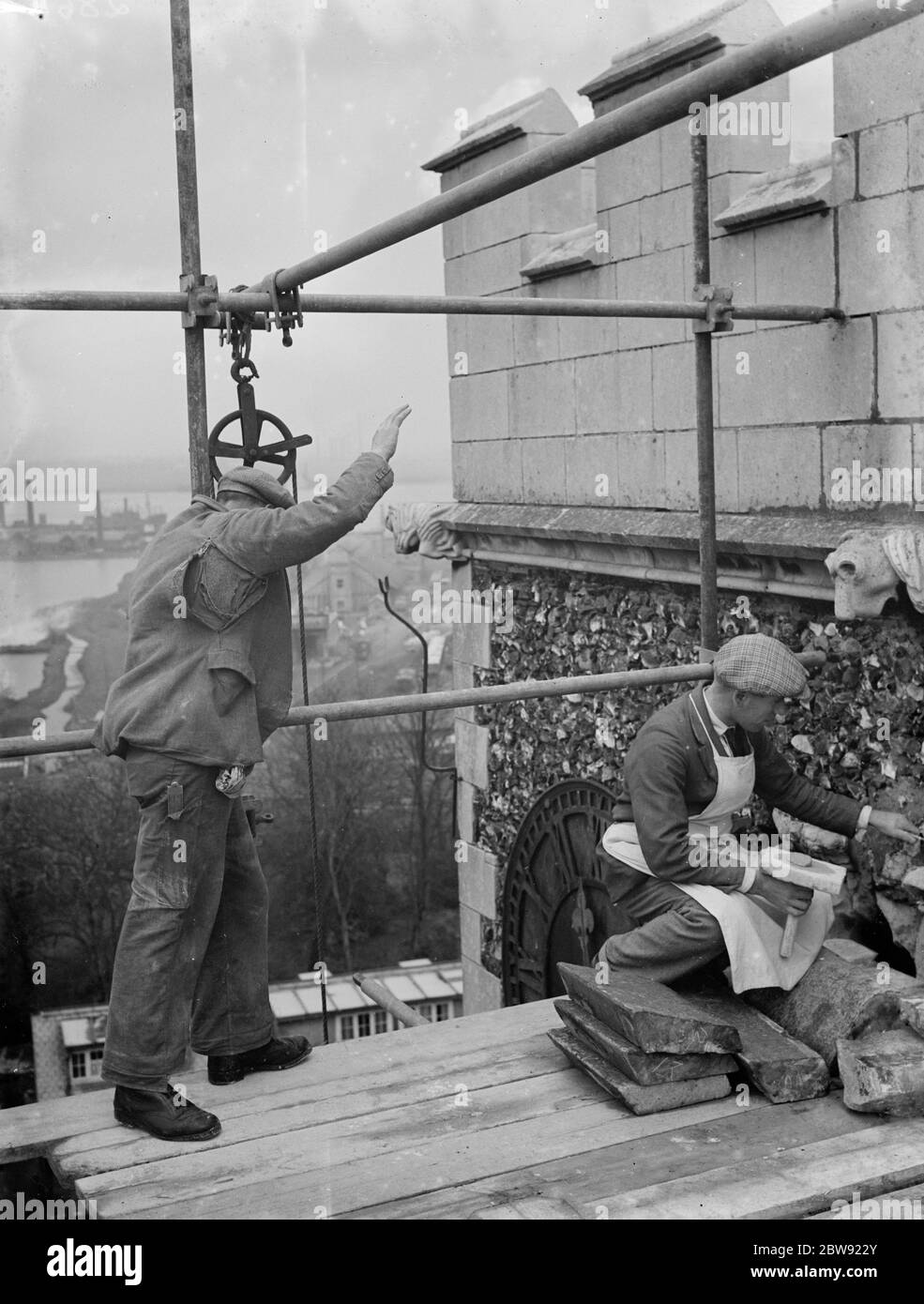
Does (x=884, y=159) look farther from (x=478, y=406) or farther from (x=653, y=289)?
(x=478, y=406)

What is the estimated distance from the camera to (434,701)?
4574 mm

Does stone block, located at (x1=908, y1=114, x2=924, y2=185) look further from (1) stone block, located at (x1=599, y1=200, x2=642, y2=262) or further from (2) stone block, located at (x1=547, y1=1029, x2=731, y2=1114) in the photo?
(2) stone block, located at (x1=547, y1=1029, x2=731, y2=1114)

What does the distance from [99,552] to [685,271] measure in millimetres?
13083

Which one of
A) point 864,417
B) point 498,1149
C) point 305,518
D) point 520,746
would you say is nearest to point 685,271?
point 864,417

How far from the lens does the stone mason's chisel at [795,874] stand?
4.25 metres

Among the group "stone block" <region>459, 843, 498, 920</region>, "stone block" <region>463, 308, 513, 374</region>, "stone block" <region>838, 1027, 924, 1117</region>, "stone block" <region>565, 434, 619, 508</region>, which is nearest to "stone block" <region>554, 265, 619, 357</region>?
"stone block" <region>565, 434, 619, 508</region>

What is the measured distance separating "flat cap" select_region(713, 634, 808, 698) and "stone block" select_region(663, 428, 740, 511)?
191 cm

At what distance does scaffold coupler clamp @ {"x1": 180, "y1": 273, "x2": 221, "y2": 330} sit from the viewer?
4074mm

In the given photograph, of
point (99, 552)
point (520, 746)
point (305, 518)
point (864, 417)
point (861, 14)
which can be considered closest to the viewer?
point (861, 14)

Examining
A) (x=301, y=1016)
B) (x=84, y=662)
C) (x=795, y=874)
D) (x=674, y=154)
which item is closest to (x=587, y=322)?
(x=674, y=154)

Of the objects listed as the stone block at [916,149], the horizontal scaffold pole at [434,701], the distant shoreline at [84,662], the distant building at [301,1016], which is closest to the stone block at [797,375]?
the stone block at [916,149]

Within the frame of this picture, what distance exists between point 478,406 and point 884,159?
3649mm
